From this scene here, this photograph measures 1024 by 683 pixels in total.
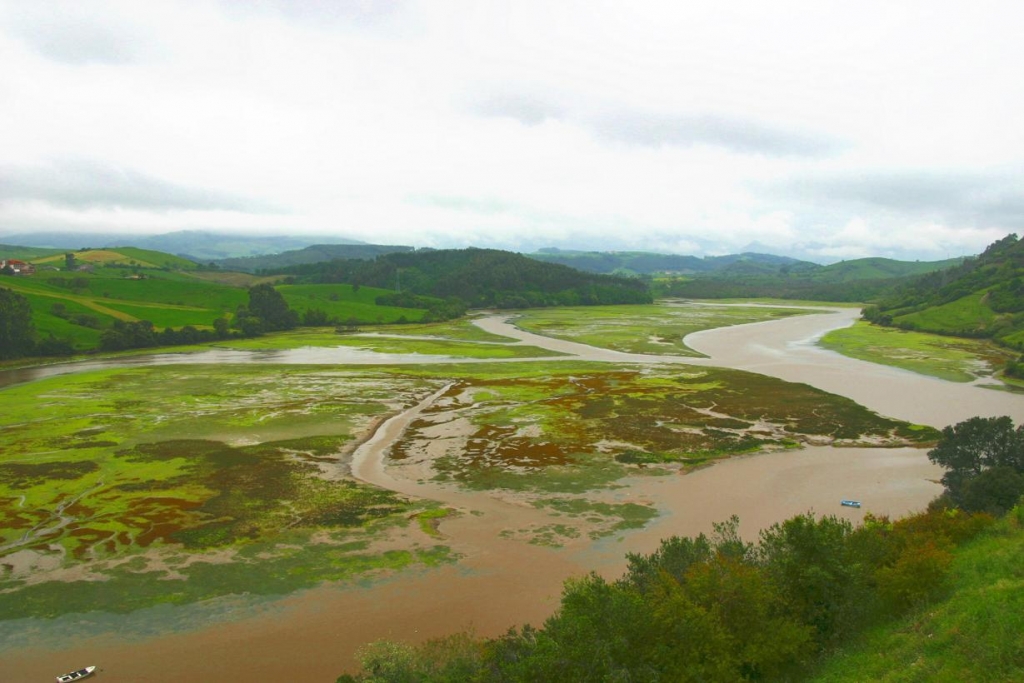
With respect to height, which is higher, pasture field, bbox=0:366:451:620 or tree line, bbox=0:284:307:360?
tree line, bbox=0:284:307:360

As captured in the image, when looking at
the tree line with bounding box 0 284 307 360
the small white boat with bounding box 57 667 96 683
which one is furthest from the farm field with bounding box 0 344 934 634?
the tree line with bounding box 0 284 307 360

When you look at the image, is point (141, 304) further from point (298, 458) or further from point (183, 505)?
point (183, 505)

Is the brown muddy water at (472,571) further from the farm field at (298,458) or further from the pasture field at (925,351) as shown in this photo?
the pasture field at (925,351)

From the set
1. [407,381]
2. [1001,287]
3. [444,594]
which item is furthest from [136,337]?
[1001,287]

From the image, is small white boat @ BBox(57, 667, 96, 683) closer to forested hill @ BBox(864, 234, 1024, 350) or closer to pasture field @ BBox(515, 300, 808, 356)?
pasture field @ BBox(515, 300, 808, 356)

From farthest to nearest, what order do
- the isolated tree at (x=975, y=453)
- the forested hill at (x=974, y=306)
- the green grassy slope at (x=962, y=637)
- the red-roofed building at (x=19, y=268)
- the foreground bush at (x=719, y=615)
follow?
the red-roofed building at (x=19, y=268) < the forested hill at (x=974, y=306) < the isolated tree at (x=975, y=453) < the foreground bush at (x=719, y=615) < the green grassy slope at (x=962, y=637)

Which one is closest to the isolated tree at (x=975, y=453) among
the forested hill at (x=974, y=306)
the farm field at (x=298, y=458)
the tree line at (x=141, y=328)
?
the farm field at (x=298, y=458)

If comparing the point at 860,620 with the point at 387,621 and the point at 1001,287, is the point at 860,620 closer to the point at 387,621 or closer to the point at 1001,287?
the point at 387,621
